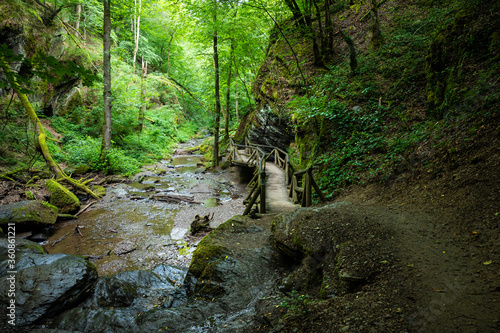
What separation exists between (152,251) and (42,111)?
1293 centimetres

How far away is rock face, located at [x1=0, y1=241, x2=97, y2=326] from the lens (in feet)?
11.6

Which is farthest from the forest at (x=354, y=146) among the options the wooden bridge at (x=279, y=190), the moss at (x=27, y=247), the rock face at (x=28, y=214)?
the moss at (x=27, y=247)

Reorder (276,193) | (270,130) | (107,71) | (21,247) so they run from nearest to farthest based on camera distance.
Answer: (21,247), (276,193), (107,71), (270,130)

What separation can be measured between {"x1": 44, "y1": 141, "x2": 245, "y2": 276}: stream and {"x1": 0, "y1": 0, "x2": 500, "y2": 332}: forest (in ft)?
3.79

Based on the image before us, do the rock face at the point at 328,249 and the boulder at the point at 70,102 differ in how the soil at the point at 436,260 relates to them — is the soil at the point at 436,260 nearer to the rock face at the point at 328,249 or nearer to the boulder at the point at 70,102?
the rock face at the point at 328,249

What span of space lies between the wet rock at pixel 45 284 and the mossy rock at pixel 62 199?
3783mm

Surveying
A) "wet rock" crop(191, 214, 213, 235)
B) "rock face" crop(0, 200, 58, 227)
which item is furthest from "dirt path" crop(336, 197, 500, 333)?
"rock face" crop(0, 200, 58, 227)

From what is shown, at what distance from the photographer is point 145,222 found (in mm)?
7797

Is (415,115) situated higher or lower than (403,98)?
lower

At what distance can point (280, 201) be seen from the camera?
25.1 ft

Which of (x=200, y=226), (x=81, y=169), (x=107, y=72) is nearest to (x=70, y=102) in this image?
(x=107, y=72)

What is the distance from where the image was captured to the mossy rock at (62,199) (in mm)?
7871

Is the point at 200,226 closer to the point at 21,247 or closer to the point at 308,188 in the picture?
A: the point at 308,188

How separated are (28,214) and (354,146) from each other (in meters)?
9.83
